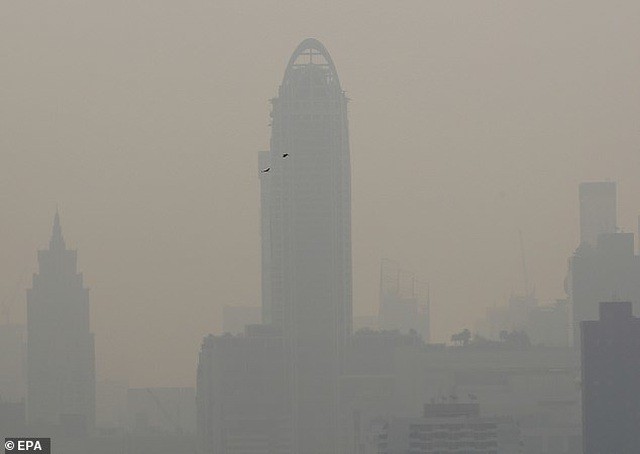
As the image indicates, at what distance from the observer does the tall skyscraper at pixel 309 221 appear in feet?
492

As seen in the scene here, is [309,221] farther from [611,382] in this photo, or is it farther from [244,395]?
[611,382]

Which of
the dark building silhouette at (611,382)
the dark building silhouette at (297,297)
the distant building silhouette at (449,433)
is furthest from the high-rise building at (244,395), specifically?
the dark building silhouette at (611,382)

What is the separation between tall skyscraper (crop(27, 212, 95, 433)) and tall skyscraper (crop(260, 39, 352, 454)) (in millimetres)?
12057

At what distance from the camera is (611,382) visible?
12688 cm

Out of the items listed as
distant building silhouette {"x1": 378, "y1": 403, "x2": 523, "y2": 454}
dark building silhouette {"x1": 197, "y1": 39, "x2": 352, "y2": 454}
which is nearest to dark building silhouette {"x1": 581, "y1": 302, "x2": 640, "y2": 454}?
distant building silhouette {"x1": 378, "y1": 403, "x2": 523, "y2": 454}

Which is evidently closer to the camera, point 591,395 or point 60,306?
point 591,395

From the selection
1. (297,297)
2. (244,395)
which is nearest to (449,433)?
(244,395)

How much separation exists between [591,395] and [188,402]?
19.6 meters

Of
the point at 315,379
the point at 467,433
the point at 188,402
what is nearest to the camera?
the point at 467,433

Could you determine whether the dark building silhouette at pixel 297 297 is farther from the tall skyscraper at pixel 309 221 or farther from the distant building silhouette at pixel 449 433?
the distant building silhouette at pixel 449 433

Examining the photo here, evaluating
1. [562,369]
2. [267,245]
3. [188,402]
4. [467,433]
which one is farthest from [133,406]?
[267,245]

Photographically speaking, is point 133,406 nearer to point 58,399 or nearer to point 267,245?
point 58,399

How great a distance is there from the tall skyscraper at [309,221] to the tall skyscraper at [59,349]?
12057 mm

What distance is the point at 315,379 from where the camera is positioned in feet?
482
